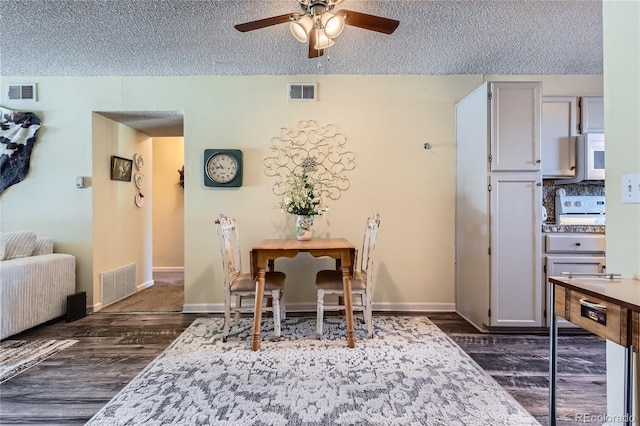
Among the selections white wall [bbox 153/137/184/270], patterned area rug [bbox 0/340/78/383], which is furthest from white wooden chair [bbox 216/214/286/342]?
white wall [bbox 153/137/184/270]

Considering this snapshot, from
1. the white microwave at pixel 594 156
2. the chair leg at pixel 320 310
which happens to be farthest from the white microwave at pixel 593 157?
the chair leg at pixel 320 310

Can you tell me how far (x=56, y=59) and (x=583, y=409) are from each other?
4.99 m

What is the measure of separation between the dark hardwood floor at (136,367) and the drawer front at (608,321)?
35.2 inches

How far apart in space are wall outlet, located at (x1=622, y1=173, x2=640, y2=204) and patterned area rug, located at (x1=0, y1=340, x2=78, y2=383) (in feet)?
11.9

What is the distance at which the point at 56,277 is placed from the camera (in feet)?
10.1

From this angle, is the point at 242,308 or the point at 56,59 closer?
the point at 242,308

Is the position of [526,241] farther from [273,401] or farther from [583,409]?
[273,401]

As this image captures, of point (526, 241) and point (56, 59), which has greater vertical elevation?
point (56, 59)

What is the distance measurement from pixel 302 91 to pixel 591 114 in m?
2.95

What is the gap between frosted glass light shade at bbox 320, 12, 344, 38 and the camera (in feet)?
6.18

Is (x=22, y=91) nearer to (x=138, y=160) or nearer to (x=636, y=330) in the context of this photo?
(x=138, y=160)

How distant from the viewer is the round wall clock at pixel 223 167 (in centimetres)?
339

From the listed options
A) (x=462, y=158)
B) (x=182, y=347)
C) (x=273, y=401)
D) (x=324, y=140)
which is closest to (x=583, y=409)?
(x=273, y=401)

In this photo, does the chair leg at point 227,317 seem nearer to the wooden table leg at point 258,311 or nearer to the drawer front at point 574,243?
the wooden table leg at point 258,311
